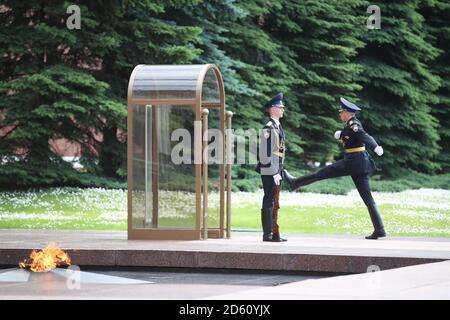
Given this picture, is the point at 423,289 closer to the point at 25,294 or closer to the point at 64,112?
the point at 25,294

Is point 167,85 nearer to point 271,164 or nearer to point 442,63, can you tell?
point 271,164

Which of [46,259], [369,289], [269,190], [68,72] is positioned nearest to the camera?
[369,289]

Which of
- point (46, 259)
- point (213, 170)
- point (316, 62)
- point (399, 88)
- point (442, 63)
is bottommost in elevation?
point (46, 259)

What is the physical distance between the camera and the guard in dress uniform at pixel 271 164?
16.0 metres

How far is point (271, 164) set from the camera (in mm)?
15938

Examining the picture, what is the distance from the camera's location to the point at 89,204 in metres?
24.5

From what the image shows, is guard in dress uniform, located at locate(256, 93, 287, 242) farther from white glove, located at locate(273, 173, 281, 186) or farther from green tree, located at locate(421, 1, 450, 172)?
green tree, located at locate(421, 1, 450, 172)

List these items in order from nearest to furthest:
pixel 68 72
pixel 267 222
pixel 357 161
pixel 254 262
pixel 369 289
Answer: pixel 369 289 → pixel 254 262 → pixel 267 222 → pixel 357 161 → pixel 68 72

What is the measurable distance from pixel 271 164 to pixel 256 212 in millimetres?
8779

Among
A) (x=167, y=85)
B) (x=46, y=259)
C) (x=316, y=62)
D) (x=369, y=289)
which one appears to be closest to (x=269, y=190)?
(x=167, y=85)

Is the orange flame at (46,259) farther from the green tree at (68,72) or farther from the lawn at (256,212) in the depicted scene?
the green tree at (68,72)

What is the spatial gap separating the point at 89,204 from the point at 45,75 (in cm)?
318

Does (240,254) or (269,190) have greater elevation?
(269,190)
